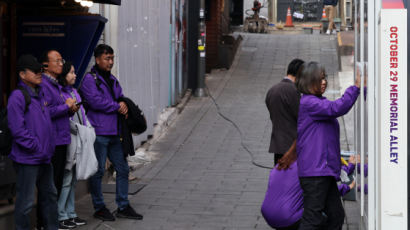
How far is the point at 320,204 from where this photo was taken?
585cm

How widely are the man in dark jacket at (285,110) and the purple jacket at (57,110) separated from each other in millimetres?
2004

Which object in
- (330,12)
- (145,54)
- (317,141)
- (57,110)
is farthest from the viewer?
(330,12)

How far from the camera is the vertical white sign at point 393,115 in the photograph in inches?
144

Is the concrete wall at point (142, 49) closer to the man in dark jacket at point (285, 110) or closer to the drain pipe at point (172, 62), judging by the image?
the drain pipe at point (172, 62)

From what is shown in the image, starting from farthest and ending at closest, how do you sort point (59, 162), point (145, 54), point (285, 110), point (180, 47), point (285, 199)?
point (180, 47)
point (145, 54)
point (285, 110)
point (59, 162)
point (285, 199)

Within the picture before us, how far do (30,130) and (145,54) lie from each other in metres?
6.01

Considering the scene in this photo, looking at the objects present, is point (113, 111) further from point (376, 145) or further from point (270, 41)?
point (270, 41)

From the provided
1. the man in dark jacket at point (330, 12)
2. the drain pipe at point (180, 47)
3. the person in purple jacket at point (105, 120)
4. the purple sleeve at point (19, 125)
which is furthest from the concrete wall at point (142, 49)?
the man in dark jacket at point (330, 12)

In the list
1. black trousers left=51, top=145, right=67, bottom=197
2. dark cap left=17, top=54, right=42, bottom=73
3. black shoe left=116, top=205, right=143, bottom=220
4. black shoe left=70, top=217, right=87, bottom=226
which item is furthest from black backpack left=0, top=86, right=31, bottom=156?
black shoe left=116, top=205, right=143, bottom=220

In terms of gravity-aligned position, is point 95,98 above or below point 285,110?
above

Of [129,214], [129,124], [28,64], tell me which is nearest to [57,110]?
[28,64]

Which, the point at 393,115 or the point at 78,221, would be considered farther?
the point at 78,221

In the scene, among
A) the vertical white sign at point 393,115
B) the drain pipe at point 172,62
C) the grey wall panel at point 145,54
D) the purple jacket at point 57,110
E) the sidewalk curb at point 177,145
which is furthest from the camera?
the drain pipe at point 172,62

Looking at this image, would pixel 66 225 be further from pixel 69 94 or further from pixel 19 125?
pixel 19 125
